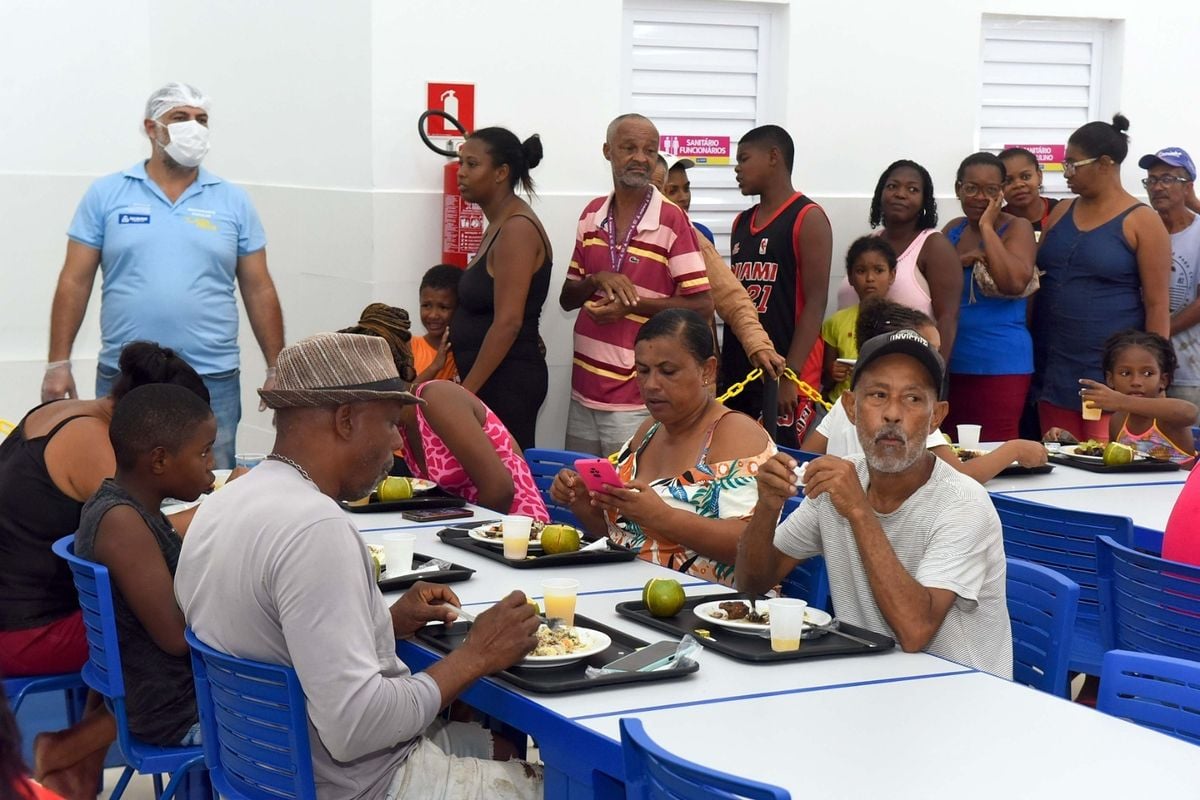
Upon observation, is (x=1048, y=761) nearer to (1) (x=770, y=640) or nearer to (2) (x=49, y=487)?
(1) (x=770, y=640)

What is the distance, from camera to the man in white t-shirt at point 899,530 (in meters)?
3.00

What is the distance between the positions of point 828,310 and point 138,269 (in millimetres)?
3487

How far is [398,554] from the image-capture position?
3.44m

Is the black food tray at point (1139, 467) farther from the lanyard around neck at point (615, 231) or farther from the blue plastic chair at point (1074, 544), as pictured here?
the lanyard around neck at point (615, 231)

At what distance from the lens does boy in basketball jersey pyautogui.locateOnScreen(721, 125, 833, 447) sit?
243 inches

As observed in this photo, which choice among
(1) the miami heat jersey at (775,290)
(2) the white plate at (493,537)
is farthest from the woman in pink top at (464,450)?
(1) the miami heat jersey at (775,290)

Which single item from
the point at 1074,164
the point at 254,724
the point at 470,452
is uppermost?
the point at 1074,164

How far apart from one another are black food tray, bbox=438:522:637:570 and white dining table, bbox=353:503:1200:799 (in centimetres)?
72

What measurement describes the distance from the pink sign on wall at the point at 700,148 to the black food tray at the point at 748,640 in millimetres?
4296

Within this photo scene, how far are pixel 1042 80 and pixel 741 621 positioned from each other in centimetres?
576

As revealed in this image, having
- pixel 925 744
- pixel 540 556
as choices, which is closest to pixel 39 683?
pixel 540 556

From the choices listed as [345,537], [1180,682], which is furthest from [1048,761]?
[345,537]

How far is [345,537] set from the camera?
2.56 metres

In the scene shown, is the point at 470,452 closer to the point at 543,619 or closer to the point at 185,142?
the point at 543,619
